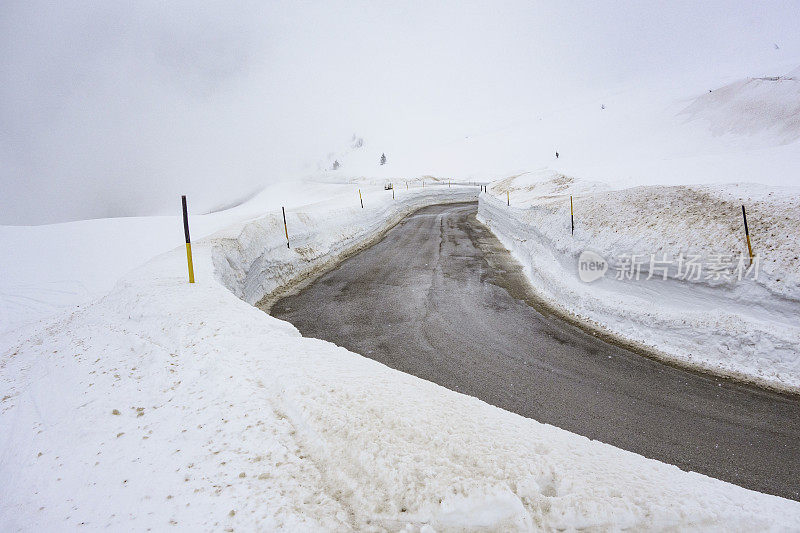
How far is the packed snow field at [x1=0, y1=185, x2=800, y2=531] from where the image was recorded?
199 cm

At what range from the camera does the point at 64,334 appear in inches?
217

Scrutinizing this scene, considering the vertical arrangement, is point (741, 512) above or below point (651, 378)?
above

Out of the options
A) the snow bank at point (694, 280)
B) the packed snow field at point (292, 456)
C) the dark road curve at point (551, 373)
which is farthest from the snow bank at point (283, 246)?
the snow bank at point (694, 280)

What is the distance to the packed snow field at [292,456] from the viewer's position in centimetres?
199

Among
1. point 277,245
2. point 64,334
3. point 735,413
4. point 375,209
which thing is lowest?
point 735,413

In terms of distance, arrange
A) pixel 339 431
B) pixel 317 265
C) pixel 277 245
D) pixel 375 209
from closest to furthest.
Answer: pixel 339 431 < pixel 277 245 < pixel 317 265 < pixel 375 209

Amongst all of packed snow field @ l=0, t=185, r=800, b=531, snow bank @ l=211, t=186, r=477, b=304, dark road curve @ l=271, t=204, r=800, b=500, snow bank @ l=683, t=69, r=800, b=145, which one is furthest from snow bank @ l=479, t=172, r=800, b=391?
snow bank @ l=683, t=69, r=800, b=145

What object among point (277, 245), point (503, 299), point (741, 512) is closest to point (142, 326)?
point (741, 512)

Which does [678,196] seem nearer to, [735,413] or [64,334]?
[735,413]

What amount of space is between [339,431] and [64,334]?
5.54 m

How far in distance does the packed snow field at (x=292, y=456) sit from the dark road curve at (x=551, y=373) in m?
1.99

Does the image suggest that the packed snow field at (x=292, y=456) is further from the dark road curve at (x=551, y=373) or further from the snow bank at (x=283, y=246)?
the snow bank at (x=283, y=246)

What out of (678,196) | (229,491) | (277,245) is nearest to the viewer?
(229,491)

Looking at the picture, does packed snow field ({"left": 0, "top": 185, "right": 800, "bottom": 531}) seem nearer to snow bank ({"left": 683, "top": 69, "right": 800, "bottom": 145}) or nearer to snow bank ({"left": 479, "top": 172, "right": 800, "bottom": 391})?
snow bank ({"left": 479, "top": 172, "right": 800, "bottom": 391})
